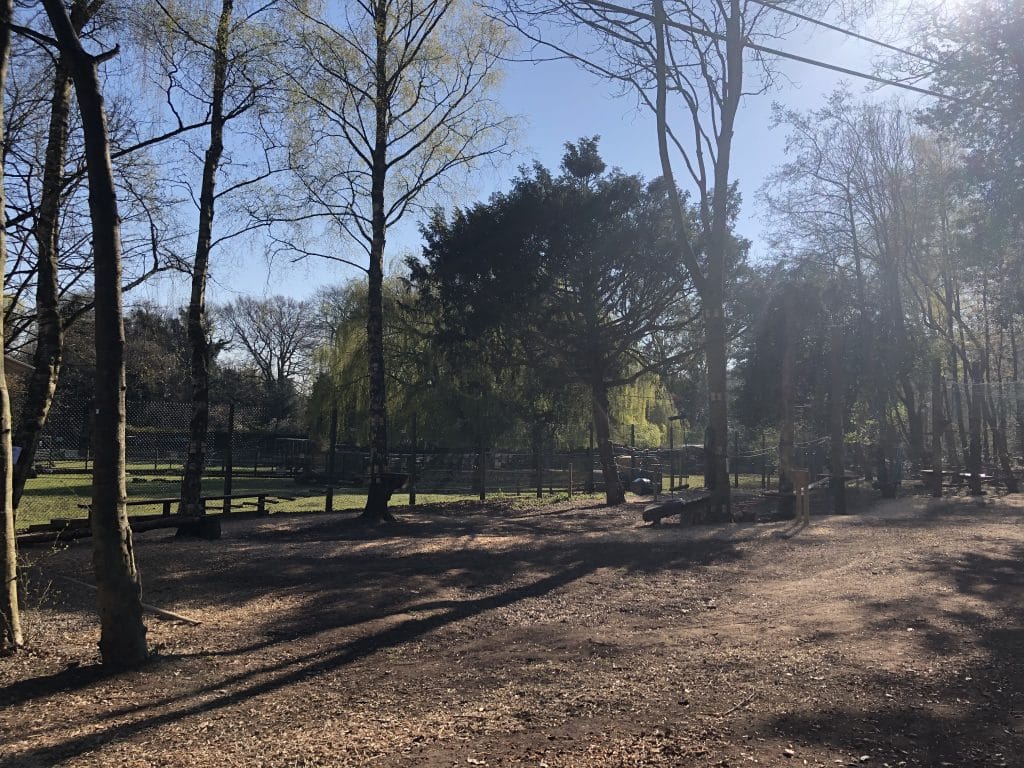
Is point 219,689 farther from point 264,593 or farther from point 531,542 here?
point 531,542

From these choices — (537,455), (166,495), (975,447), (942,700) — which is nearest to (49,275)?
(942,700)

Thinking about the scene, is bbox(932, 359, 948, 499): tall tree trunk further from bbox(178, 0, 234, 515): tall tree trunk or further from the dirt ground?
bbox(178, 0, 234, 515): tall tree trunk

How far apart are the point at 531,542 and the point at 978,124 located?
983 cm

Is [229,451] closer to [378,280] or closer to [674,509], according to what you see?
[378,280]

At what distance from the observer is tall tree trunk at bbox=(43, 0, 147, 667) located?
5.59 m

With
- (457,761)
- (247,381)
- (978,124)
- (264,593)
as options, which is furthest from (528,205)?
(247,381)

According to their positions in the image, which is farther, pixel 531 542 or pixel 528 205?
pixel 528 205

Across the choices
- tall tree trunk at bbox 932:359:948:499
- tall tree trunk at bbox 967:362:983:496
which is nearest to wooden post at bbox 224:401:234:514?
tall tree trunk at bbox 932:359:948:499

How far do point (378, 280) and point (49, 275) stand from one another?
691 cm

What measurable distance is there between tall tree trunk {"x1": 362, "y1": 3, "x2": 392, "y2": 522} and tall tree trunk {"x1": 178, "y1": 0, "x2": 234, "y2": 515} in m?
3.56

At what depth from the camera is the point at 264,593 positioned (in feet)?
28.0

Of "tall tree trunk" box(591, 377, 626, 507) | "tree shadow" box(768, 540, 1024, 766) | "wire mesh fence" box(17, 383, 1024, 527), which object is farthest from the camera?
"wire mesh fence" box(17, 383, 1024, 527)

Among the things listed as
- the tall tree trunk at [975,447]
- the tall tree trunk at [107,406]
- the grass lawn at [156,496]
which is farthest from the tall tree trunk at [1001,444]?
the tall tree trunk at [107,406]

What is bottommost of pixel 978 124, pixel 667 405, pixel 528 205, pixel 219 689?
pixel 219 689
